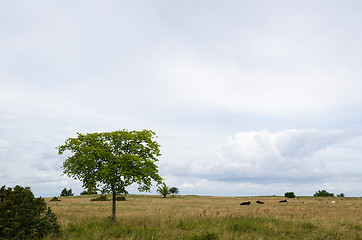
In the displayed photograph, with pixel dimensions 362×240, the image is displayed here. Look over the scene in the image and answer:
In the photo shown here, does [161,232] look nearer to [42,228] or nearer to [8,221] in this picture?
[42,228]

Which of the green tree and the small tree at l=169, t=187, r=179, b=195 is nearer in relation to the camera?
the green tree

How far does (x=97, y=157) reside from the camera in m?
19.6

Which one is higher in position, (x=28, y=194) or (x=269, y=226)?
(x=28, y=194)

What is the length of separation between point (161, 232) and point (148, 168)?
18.3 feet

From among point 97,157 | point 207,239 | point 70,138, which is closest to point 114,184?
point 97,157

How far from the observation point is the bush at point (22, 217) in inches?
502

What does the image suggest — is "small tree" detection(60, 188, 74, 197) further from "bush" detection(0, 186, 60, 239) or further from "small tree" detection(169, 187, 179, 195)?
"bush" detection(0, 186, 60, 239)

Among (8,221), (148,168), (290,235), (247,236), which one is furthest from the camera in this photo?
(148,168)

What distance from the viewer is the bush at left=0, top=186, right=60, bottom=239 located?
12742 millimetres

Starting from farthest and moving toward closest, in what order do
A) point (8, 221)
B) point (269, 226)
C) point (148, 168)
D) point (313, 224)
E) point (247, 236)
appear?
point (148, 168), point (313, 224), point (269, 226), point (247, 236), point (8, 221)

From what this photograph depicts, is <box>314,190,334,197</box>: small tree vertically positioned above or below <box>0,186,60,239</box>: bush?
below

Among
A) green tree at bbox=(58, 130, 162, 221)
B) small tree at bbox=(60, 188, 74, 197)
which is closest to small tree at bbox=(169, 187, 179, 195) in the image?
small tree at bbox=(60, 188, 74, 197)

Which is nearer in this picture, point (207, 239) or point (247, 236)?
point (207, 239)

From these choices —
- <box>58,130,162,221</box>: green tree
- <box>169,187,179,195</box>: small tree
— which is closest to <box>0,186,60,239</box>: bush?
<box>58,130,162,221</box>: green tree
